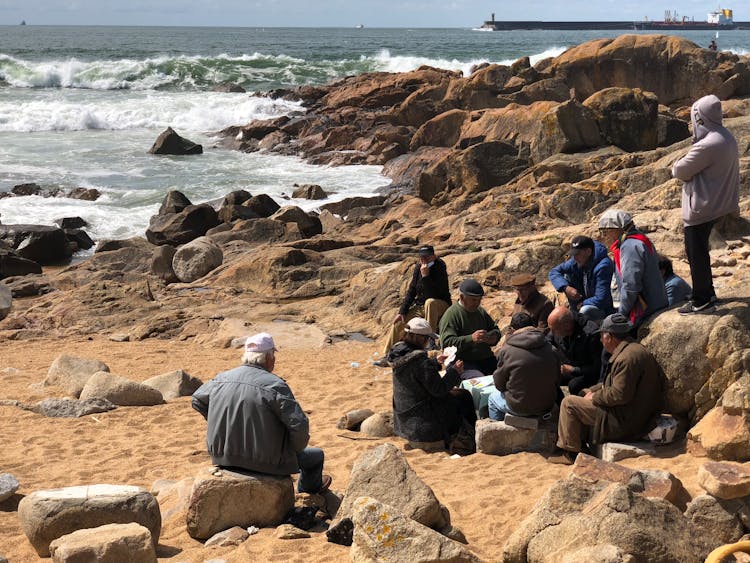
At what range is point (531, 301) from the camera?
8211mm

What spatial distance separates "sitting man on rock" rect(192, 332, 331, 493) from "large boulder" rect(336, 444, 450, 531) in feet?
1.37

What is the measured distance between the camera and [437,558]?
181 inches

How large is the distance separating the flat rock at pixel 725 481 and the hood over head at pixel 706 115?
2453 millimetres

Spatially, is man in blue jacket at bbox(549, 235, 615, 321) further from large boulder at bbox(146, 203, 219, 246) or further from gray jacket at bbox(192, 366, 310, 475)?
large boulder at bbox(146, 203, 219, 246)

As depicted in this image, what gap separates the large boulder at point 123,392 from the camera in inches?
372

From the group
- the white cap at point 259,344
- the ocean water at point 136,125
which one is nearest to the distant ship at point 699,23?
the ocean water at point 136,125

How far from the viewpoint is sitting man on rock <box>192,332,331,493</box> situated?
569 cm

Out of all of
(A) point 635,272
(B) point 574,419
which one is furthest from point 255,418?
(A) point 635,272

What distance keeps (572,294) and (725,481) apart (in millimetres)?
3121

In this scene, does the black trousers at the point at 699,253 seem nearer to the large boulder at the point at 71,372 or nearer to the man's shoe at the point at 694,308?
the man's shoe at the point at 694,308

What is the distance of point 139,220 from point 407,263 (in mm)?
10776

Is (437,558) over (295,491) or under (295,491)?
over

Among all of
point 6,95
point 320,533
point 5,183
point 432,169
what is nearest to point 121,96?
point 6,95

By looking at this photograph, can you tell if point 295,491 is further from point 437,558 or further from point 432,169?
point 432,169
